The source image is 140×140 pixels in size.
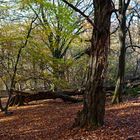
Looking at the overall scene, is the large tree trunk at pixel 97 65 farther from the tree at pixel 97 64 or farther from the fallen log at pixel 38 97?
the fallen log at pixel 38 97

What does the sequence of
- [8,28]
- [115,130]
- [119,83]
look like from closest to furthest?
[115,130], [119,83], [8,28]

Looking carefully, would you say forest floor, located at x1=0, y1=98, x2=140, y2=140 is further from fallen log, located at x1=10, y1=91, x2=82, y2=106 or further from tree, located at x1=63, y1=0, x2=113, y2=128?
fallen log, located at x1=10, y1=91, x2=82, y2=106

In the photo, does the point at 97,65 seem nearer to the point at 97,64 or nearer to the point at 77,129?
the point at 97,64

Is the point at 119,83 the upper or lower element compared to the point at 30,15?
lower

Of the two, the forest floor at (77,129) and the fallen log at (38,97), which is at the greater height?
the fallen log at (38,97)

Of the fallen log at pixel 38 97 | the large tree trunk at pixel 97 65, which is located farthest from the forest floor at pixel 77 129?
the fallen log at pixel 38 97

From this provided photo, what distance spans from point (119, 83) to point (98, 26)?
6.47m

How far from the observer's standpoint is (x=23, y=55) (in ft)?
66.3

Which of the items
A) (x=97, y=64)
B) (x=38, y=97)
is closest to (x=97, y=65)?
(x=97, y=64)

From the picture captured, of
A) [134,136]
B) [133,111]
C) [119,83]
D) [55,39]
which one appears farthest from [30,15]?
[134,136]

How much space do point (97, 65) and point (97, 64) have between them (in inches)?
1.2

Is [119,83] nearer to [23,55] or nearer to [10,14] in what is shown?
[23,55]

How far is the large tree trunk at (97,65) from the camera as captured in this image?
1004 centimetres

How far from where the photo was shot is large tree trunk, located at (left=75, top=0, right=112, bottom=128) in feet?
32.9
